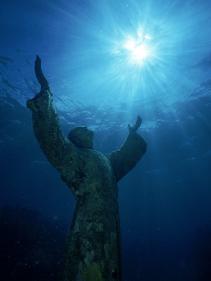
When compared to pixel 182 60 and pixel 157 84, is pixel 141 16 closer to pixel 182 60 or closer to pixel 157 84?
pixel 182 60

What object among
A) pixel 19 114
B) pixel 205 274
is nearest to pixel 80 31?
pixel 19 114

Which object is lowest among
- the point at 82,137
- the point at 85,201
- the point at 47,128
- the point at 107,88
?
the point at 85,201

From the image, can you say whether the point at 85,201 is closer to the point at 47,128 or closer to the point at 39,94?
the point at 47,128

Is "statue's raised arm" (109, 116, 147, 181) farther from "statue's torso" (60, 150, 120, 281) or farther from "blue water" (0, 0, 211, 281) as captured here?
"blue water" (0, 0, 211, 281)

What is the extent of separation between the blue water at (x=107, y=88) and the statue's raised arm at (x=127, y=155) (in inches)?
306

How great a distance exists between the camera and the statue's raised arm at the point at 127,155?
475 cm

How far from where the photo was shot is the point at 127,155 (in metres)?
4.91

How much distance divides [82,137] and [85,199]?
1304 mm

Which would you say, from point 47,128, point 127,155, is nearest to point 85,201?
point 47,128

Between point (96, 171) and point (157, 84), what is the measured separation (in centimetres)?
1436

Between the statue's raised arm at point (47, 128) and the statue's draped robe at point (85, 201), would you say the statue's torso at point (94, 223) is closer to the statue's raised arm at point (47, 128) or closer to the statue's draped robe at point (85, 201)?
the statue's draped robe at point (85, 201)

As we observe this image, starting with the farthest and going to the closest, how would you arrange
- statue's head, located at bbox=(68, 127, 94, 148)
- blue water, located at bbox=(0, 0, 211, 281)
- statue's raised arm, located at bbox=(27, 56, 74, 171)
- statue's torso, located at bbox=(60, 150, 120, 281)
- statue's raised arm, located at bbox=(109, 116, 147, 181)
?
1. blue water, located at bbox=(0, 0, 211, 281)
2. statue's raised arm, located at bbox=(109, 116, 147, 181)
3. statue's head, located at bbox=(68, 127, 94, 148)
4. statue's raised arm, located at bbox=(27, 56, 74, 171)
5. statue's torso, located at bbox=(60, 150, 120, 281)

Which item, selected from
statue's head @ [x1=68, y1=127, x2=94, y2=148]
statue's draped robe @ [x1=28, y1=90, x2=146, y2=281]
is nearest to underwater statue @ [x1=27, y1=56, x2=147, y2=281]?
statue's draped robe @ [x1=28, y1=90, x2=146, y2=281]

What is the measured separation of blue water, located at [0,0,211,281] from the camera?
37.8ft
